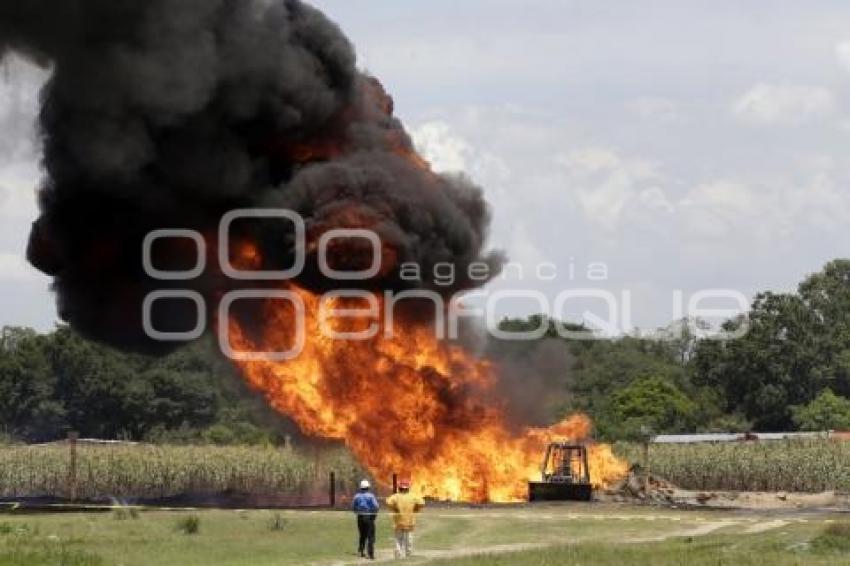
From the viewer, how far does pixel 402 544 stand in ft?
112

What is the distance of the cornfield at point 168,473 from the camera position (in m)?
59.7

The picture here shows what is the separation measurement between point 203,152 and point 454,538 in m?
14.5

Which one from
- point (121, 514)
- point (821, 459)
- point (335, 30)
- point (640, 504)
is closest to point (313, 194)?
point (335, 30)

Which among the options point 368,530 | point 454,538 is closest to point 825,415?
point 454,538

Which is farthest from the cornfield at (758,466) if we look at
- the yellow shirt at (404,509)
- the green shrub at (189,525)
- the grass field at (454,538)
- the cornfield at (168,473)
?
the yellow shirt at (404,509)

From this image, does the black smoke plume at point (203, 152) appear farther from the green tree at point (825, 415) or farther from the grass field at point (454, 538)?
the green tree at point (825, 415)

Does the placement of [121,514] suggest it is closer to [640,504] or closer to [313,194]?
[313,194]

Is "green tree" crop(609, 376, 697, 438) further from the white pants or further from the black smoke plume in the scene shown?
the white pants

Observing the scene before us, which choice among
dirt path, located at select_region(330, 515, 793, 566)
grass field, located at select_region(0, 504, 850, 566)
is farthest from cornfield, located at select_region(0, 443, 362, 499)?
dirt path, located at select_region(330, 515, 793, 566)

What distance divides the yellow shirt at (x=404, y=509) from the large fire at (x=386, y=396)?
15.3 meters

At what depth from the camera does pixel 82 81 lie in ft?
141

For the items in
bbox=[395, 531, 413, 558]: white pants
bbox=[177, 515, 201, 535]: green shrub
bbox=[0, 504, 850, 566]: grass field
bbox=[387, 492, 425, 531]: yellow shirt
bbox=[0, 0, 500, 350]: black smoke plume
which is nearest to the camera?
bbox=[0, 504, 850, 566]: grass field

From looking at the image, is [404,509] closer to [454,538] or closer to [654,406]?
[454,538]

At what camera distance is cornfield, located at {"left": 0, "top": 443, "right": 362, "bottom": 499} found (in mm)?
59656
